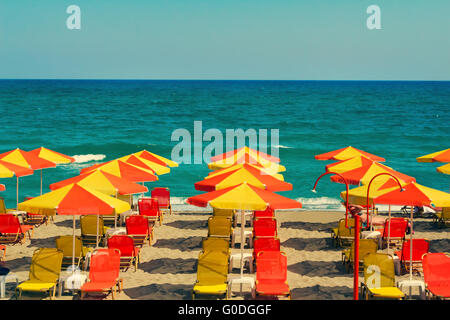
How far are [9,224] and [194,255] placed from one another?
4.30 metres

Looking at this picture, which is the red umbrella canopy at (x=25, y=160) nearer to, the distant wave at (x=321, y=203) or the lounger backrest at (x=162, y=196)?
the lounger backrest at (x=162, y=196)

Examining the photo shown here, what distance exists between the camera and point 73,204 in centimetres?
973

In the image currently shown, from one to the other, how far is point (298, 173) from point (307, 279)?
22.3 metres

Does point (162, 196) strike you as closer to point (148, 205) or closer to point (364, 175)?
point (148, 205)

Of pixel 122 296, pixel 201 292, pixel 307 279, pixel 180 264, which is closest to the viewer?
pixel 201 292

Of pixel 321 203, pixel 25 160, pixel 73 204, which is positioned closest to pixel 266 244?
pixel 73 204

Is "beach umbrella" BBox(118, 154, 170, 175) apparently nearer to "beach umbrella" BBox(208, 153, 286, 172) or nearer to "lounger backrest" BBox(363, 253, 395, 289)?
"beach umbrella" BBox(208, 153, 286, 172)

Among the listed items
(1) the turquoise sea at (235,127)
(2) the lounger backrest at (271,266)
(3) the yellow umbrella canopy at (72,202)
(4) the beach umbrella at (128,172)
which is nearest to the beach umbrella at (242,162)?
(4) the beach umbrella at (128,172)

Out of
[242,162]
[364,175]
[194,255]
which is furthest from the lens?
[242,162]

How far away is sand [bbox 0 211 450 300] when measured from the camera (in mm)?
10216

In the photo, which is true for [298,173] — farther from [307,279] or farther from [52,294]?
[52,294]
